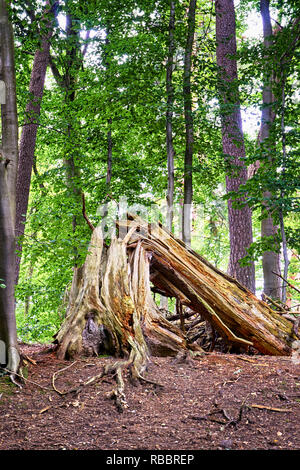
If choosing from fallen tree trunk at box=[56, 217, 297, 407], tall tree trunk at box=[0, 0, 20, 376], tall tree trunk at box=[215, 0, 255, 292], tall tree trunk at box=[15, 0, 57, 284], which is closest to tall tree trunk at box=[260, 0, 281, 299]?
tall tree trunk at box=[215, 0, 255, 292]

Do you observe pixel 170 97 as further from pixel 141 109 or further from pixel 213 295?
pixel 213 295

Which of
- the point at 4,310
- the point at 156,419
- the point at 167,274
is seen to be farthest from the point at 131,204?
the point at 156,419

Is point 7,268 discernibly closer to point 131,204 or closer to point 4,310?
point 4,310

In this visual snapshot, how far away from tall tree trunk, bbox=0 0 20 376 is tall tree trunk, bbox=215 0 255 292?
476cm

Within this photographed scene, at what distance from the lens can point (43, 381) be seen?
3.88 meters

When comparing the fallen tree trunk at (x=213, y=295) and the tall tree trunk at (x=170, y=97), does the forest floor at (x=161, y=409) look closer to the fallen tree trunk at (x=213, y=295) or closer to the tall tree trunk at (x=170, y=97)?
the fallen tree trunk at (x=213, y=295)

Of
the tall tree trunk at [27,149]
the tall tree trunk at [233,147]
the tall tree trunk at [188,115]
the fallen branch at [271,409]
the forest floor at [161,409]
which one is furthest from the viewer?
the tall tree trunk at [27,149]

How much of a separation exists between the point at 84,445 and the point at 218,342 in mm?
3465

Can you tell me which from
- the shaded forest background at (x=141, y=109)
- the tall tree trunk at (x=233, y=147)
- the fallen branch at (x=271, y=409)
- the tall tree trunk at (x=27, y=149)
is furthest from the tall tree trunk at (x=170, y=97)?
the fallen branch at (x=271, y=409)

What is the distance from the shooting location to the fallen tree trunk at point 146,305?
462cm

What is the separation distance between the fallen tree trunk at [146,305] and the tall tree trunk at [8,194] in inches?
30.8

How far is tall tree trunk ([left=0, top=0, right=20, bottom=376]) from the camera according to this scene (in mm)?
4027

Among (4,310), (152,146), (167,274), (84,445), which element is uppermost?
(152,146)

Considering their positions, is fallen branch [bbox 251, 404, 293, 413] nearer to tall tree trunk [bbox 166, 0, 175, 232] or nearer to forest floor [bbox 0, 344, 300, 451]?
forest floor [bbox 0, 344, 300, 451]
